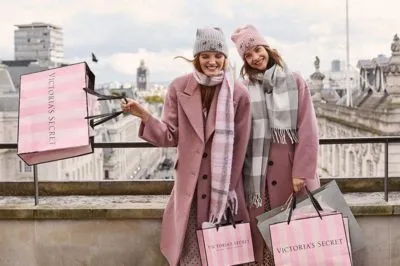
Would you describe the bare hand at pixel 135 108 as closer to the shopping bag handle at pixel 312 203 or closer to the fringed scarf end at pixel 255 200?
the fringed scarf end at pixel 255 200

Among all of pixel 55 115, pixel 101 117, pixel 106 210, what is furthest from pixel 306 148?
pixel 106 210

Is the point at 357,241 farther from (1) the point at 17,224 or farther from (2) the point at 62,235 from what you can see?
(1) the point at 17,224

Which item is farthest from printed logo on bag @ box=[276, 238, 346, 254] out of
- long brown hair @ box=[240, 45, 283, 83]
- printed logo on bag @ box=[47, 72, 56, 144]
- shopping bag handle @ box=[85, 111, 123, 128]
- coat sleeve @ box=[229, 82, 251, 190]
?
printed logo on bag @ box=[47, 72, 56, 144]

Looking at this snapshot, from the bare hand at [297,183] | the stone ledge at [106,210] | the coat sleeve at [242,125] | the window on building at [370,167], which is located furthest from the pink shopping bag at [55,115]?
the window on building at [370,167]

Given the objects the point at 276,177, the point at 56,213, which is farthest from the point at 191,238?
the point at 56,213

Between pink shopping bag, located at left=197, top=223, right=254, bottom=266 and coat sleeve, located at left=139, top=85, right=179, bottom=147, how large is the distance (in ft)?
1.96

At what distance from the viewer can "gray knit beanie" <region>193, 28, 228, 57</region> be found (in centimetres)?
400

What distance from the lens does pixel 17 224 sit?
5.21 m

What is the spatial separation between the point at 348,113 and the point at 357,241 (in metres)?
50.7

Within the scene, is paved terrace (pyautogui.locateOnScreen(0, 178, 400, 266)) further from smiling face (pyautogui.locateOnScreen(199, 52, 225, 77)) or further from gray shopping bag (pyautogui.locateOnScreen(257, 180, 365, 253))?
smiling face (pyautogui.locateOnScreen(199, 52, 225, 77))

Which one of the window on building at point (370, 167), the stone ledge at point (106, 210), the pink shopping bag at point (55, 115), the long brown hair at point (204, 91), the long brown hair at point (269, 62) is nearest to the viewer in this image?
the long brown hair at point (204, 91)

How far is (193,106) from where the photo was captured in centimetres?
411

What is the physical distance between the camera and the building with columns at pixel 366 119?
4109 cm

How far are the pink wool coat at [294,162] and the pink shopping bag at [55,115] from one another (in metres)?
1.20
